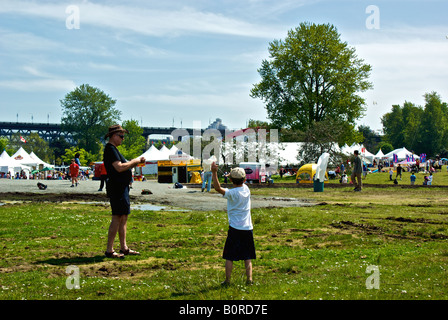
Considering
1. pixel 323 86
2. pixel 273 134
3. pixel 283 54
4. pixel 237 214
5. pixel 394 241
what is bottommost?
pixel 394 241

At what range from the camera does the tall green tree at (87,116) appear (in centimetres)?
12406

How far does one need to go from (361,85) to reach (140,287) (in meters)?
59.4

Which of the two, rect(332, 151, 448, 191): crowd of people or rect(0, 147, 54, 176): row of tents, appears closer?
rect(332, 151, 448, 191): crowd of people

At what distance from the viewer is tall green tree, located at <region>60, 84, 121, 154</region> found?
407ft

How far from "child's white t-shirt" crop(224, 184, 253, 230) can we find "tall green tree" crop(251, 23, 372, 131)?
53766mm

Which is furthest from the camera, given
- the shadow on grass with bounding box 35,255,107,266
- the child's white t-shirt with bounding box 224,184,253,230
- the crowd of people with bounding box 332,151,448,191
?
the crowd of people with bounding box 332,151,448,191

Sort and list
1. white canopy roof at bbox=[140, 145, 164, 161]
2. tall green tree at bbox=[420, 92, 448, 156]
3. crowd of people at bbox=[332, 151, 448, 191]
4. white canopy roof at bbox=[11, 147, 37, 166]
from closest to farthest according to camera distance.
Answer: crowd of people at bbox=[332, 151, 448, 191] < white canopy roof at bbox=[140, 145, 164, 161] < white canopy roof at bbox=[11, 147, 37, 166] < tall green tree at bbox=[420, 92, 448, 156]

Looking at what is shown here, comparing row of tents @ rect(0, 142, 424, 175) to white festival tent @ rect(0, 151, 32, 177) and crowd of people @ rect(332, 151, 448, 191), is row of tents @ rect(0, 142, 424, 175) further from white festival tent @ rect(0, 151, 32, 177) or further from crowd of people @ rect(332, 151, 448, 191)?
crowd of people @ rect(332, 151, 448, 191)

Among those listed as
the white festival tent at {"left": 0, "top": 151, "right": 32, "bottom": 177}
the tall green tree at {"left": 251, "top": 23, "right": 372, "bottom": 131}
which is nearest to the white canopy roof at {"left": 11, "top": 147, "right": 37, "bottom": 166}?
the white festival tent at {"left": 0, "top": 151, "right": 32, "bottom": 177}

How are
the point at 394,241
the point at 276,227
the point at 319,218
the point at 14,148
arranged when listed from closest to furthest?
the point at 394,241 → the point at 276,227 → the point at 319,218 → the point at 14,148
